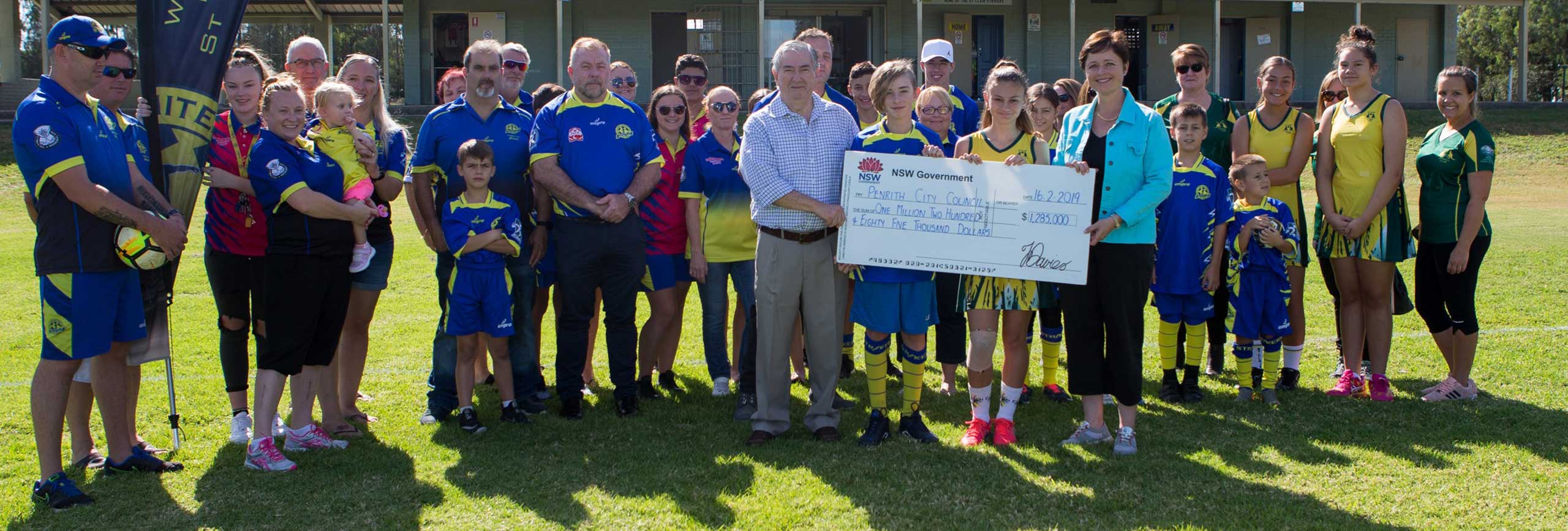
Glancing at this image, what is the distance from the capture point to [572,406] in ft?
19.6

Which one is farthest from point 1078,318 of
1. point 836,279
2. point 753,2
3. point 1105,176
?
point 753,2

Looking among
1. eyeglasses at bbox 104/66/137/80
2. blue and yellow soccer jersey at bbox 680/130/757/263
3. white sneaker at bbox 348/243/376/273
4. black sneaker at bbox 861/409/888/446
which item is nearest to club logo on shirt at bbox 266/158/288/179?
white sneaker at bbox 348/243/376/273

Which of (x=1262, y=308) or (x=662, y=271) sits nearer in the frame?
(x=1262, y=308)

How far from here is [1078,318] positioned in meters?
5.11

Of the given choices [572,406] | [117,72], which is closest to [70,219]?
[117,72]

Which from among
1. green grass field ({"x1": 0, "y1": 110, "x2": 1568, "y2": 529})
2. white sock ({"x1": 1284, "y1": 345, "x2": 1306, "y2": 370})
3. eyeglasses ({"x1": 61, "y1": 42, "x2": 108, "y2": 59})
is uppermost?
eyeglasses ({"x1": 61, "y1": 42, "x2": 108, "y2": 59})

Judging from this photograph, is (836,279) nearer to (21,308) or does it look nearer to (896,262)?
(896,262)

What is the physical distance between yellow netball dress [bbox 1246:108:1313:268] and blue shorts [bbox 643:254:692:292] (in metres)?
3.48

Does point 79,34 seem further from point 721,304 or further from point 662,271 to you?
point 721,304

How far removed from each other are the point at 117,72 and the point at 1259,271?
5.89m

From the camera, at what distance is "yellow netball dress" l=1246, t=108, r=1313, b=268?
6379mm

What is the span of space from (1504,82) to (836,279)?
198 feet

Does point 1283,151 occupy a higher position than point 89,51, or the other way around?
point 89,51

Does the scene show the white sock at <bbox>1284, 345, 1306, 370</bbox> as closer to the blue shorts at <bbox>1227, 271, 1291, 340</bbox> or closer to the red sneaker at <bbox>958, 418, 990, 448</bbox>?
the blue shorts at <bbox>1227, 271, 1291, 340</bbox>
